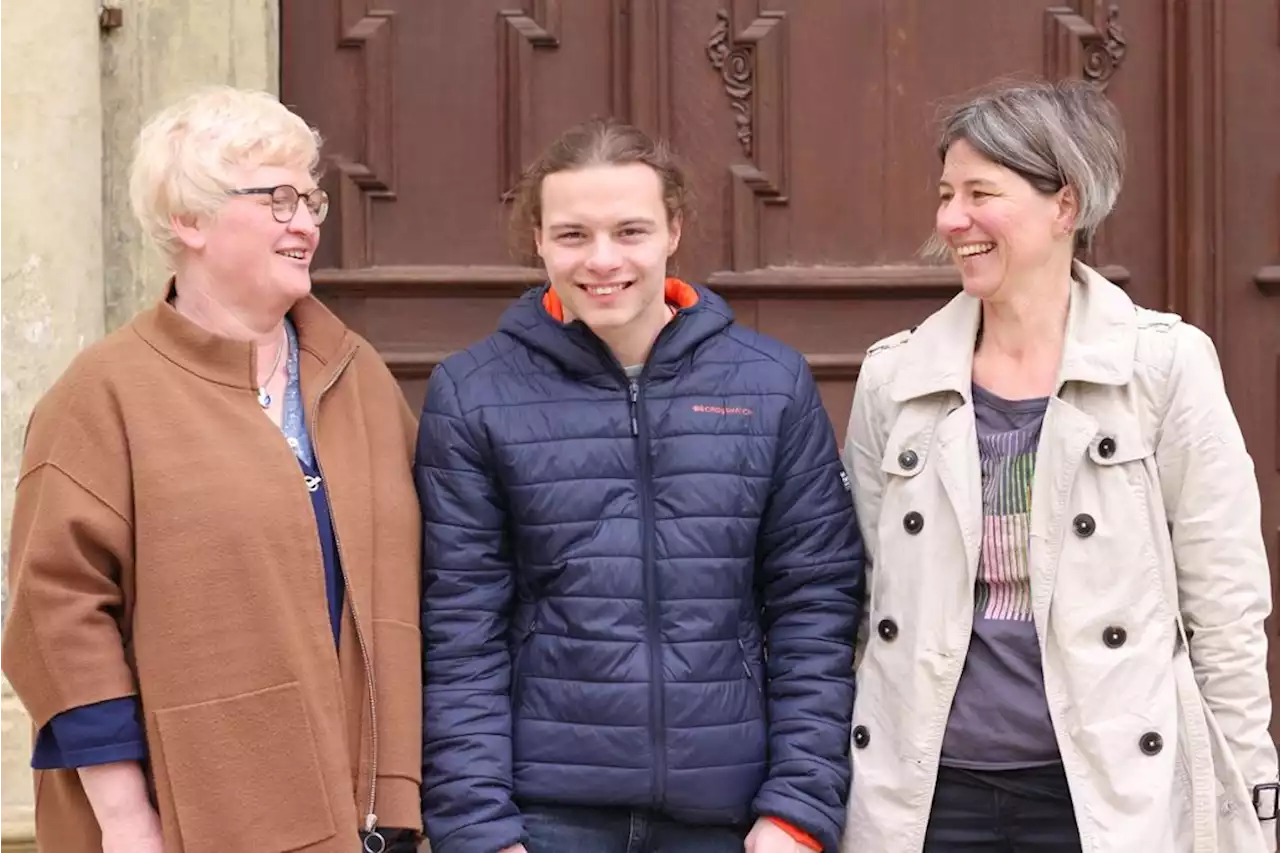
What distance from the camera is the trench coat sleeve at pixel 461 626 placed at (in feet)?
8.40

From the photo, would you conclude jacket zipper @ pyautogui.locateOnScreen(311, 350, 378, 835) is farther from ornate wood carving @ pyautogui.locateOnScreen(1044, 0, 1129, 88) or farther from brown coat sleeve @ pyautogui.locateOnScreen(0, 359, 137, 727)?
ornate wood carving @ pyautogui.locateOnScreen(1044, 0, 1129, 88)

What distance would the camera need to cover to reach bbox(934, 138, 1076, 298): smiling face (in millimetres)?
2662

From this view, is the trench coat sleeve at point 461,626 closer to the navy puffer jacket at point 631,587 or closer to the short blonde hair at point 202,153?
the navy puffer jacket at point 631,587

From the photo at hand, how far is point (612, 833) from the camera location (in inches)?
102

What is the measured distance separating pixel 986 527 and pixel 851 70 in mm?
1698

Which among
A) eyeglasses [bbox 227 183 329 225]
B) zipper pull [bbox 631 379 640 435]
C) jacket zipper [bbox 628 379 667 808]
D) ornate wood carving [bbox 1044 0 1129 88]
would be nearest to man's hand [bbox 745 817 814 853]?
jacket zipper [bbox 628 379 667 808]

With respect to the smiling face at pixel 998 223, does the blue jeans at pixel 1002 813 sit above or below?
below

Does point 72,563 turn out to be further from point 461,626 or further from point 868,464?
point 868,464

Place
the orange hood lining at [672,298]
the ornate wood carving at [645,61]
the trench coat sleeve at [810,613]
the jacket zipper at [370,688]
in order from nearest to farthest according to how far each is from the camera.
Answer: the jacket zipper at [370,688] < the trench coat sleeve at [810,613] < the orange hood lining at [672,298] < the ornate wood carving at [645,61]

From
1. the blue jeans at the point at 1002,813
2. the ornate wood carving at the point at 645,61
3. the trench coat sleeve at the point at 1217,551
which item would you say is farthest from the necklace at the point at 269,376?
the ornate wood carving at the point at 645,61

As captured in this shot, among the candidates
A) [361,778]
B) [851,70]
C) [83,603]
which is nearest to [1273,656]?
[851,70]

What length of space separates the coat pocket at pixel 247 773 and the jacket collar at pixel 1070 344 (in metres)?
1.04

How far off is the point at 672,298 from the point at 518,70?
4.48 ft

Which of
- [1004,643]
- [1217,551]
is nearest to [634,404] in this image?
[1004,643]
